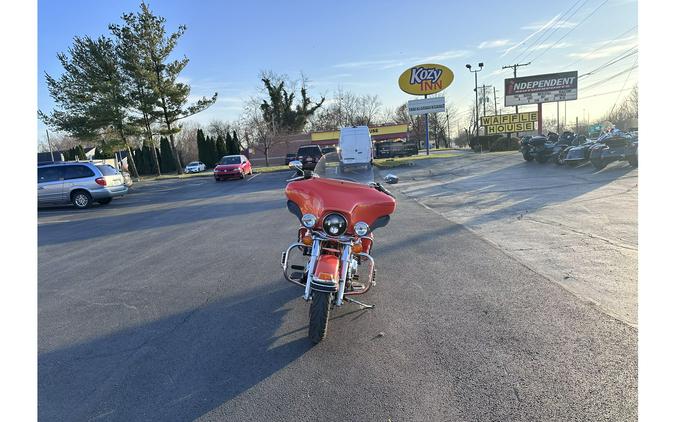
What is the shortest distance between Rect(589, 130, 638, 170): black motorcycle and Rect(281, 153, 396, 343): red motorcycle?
51.2ft

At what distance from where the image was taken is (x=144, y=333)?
404 centimetres

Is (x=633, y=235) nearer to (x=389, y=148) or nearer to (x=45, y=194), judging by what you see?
(x=45, y=194)

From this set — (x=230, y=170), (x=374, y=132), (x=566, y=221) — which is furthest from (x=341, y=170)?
(x=374, y=132)

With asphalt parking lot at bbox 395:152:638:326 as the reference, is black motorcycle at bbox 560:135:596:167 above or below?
above

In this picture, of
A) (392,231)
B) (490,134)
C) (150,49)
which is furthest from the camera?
(490,134)

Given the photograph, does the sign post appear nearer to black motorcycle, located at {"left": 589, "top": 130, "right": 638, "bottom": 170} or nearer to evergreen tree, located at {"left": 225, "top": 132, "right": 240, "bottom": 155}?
black motorcycle, located at {"left": 589, "top": 130, "right": 638, "bottom": 170}

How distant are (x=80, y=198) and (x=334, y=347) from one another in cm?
1617

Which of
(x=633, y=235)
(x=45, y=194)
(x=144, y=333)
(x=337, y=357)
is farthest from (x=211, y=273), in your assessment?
(x=45, y=194)

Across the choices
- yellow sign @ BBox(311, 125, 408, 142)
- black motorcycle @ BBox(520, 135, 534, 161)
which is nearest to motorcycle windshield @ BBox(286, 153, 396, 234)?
black motorcycle @ BBox(520, 135, 534, 161)

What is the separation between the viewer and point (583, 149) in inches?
700

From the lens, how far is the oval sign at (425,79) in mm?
33219

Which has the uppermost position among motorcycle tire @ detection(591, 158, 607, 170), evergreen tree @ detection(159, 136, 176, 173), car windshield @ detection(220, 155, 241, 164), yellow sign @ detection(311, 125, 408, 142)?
yellow sign @ detection(311, 125, 408, 142)

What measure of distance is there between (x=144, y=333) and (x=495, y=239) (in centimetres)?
572

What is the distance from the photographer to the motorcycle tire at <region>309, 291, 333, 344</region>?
353cm
